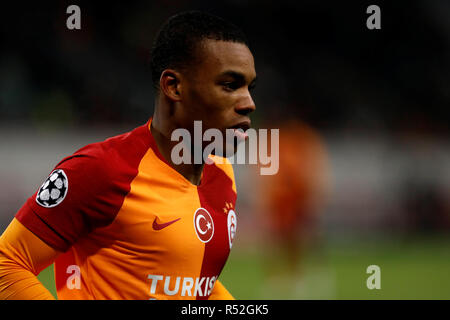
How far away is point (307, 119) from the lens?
44.7 feet

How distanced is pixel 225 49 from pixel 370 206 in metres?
11.9

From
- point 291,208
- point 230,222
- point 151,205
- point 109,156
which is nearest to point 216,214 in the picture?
point 230,222

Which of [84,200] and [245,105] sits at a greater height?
[245,105]

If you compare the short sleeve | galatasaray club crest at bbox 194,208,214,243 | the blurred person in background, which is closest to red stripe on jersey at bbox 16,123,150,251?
the short sleeve

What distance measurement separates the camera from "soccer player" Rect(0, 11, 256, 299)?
2.34 meters

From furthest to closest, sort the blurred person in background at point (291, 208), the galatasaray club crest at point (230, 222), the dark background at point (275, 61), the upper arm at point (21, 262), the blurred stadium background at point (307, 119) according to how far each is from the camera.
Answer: the dark background at point (275, 61) → the blurred stadium background at point (307, 119) → the blurred person in background at point (291, 208) → the galatasaray club crest at point (230, 222) → the upper arm at point (21, 262)

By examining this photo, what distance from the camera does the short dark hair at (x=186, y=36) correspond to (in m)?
2.67

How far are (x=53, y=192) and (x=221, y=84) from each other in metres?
0.88

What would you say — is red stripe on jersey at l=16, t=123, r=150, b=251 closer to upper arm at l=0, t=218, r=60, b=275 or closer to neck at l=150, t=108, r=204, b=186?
upper arm at l=0, t=218, r=60, b=275

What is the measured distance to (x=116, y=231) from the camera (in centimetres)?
250

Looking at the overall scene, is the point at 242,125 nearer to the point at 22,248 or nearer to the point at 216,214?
the point at 216,214

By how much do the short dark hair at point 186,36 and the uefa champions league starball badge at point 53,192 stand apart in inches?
29.7

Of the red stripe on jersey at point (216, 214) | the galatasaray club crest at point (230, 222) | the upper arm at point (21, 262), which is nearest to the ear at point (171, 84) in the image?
the red stripe on jersey at point (216, 214)

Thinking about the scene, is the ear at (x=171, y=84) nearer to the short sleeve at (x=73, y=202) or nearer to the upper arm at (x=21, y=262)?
the short sleeve at (x=73, y=202)
